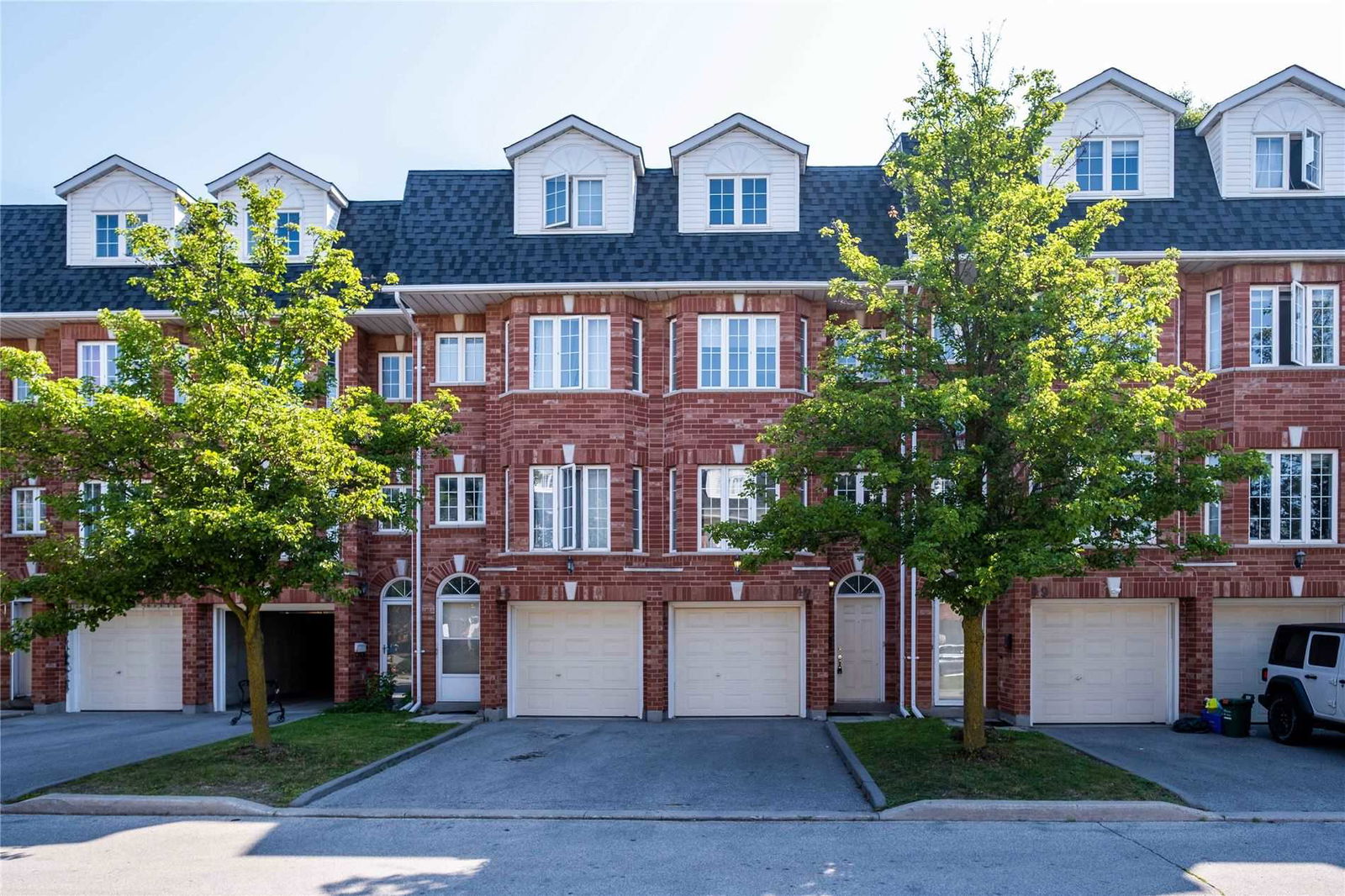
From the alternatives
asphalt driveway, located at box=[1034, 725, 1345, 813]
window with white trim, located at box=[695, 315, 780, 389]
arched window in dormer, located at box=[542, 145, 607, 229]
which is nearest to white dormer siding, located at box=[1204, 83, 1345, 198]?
window with white trim, located at box=[695, 315, 780, 389]

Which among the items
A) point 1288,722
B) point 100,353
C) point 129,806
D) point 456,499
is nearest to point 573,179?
point 456,499

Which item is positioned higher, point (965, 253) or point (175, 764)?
point (965, 253)

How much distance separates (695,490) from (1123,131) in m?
10.8

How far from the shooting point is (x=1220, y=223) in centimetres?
1912

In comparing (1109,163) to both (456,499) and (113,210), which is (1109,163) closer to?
(456,499)

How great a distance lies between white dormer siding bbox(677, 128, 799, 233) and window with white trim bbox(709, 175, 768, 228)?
0.07 ft

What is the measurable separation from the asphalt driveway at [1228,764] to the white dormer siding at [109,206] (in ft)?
68.4

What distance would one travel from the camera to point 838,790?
45.0 ft

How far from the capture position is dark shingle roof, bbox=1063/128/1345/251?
18.7 metres

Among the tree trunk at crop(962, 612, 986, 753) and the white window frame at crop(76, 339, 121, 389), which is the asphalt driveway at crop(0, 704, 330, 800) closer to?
the white window frame at crop(76, 339, 121, 389)

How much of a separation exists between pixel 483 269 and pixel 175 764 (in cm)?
1012

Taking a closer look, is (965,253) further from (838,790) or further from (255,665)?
(255,665)

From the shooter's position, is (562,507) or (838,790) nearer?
(838,790)

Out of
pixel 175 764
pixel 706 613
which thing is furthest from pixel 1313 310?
pixel 175 764
